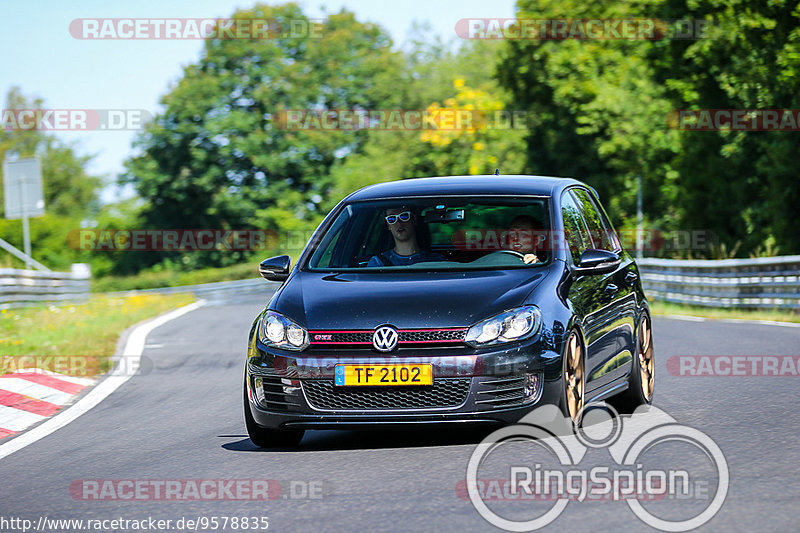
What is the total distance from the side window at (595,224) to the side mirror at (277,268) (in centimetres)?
223

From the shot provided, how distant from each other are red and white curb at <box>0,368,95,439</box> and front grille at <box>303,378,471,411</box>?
3.07 m

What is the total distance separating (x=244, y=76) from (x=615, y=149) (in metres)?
23.6

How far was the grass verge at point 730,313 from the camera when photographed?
21062 millimetres

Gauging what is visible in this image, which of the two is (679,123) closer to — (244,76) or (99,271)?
(244,76)

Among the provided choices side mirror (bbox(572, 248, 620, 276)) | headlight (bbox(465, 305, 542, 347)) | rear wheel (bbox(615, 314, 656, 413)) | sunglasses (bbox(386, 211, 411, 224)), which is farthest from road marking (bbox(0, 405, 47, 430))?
rear wheel (bbox(615, 314, 656, 413))

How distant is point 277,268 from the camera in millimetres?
8516

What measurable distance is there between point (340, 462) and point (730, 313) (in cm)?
1701

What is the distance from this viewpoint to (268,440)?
7.84m

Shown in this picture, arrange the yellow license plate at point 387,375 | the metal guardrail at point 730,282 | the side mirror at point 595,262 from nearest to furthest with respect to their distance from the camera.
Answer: the yellow license plate at point 387,375 < the side mirror at point 595,262 < the metal guardrail at point 730,282

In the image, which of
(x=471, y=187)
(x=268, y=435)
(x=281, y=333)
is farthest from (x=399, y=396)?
(x=471, y=187)

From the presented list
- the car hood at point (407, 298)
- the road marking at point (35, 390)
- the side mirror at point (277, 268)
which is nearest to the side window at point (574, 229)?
the car hood at point (407, 298)

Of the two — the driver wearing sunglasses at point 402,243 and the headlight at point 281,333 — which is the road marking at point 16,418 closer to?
the headlight at point 281,333

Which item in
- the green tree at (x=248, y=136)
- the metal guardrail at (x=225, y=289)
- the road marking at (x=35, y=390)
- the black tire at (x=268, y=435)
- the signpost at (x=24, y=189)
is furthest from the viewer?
the green tree at (x=248, y=136)

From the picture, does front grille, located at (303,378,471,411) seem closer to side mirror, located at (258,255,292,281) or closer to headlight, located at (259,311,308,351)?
headlight, located at (259,311,308,351)
